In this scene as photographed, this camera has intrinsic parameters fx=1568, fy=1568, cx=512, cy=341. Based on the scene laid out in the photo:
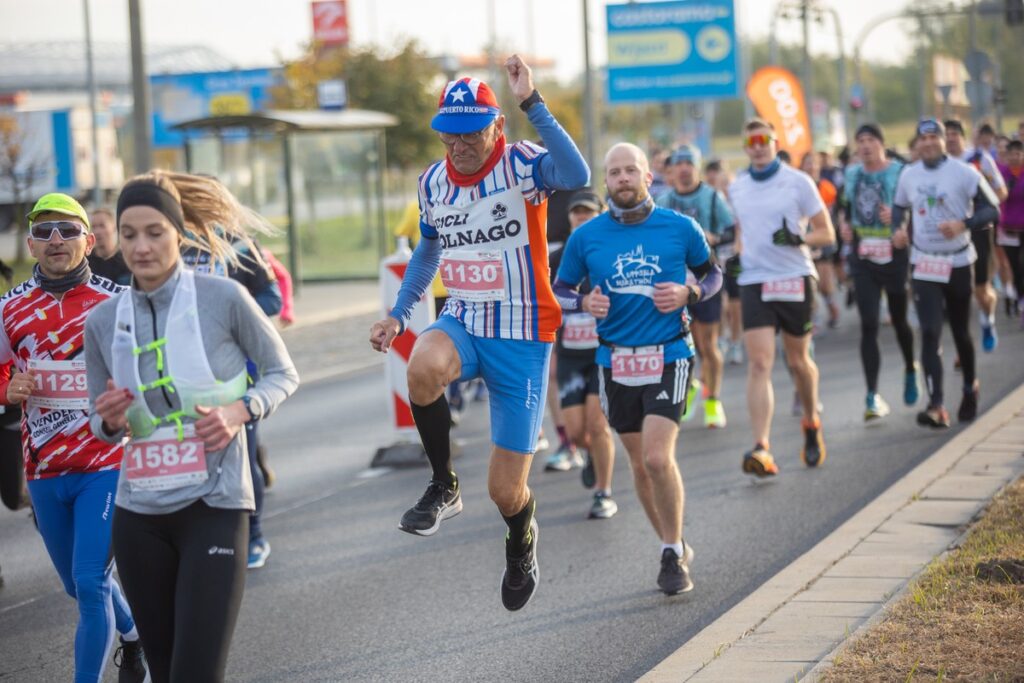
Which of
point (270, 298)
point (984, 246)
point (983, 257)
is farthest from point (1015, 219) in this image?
point (270, 298)

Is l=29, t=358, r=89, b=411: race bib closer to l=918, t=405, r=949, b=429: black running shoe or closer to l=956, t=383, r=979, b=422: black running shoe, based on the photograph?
l=918, t=405, r=949, b=429: black running shoe

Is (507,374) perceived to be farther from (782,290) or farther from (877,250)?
(877,250)

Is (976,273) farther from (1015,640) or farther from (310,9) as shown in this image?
(310,9)

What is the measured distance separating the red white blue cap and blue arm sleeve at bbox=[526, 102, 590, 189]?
18cm

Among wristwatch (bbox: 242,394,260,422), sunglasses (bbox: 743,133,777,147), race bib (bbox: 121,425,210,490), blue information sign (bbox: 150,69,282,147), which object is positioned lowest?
race bib (bbox: 121,425,210,490)

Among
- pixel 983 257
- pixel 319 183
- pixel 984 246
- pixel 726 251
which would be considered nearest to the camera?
pixel 726 251

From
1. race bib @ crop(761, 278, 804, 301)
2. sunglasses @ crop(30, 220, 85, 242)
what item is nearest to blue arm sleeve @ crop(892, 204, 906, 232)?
race bib @ crop(761, 278, 804, 301)

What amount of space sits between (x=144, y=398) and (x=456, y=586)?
11.4 ft

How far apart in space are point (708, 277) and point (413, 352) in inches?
84.3

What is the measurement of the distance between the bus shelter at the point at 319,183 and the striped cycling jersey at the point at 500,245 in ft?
68.5

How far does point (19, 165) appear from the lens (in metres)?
48.9

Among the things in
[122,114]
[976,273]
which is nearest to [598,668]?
[976,273]

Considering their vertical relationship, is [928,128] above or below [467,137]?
above

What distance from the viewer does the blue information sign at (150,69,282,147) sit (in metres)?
62.1
